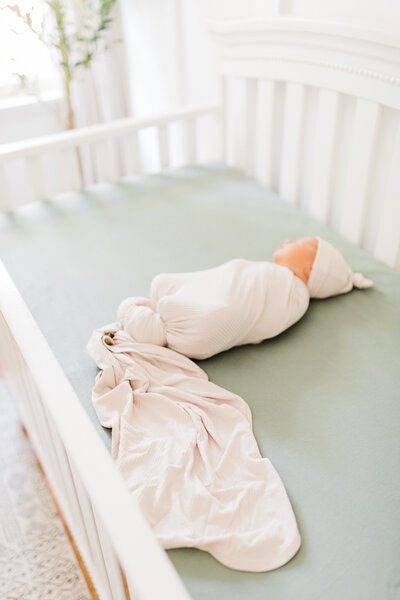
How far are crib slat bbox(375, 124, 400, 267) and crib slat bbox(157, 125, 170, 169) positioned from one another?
76cm

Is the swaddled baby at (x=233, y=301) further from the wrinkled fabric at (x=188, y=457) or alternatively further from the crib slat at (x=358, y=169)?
the crib slat at (x=358, y=169)

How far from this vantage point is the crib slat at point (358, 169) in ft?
4.02

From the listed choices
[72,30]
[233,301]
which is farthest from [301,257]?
[72,30]

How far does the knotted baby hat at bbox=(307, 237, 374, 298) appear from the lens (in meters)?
1.12

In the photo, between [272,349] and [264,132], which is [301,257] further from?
[264,132]

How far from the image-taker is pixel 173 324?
1006 millimetres

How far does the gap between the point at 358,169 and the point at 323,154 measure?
0.13 m

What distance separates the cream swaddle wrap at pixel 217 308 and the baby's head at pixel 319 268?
0.11 ft

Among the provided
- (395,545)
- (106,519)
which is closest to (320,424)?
(395,545)

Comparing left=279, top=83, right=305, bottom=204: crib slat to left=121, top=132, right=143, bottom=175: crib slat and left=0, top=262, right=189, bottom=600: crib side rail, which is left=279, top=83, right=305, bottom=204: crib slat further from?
left=0, top=262, right=189, bottom=600: crib side rail

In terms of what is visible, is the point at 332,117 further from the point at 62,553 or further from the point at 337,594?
the point at 62,553

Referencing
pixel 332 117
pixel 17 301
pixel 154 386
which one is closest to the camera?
pixel 17 301

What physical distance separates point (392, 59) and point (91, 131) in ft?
2.87

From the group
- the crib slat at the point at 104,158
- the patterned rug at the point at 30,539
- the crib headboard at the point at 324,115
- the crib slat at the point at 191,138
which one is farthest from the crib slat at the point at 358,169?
the patterned rug at the point at 30,539
